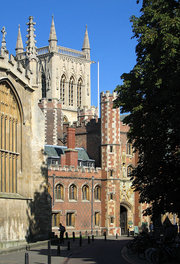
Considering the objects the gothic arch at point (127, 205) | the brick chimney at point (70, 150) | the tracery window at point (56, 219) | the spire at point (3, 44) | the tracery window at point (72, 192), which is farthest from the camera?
the gothic arch at point (127, 205)

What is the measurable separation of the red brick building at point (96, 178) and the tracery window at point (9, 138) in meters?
22.0

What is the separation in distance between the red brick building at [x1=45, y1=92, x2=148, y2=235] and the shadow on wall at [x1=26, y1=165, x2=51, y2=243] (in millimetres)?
18779

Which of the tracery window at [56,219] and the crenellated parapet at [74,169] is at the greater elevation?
the crenellated parapet at [74,169]

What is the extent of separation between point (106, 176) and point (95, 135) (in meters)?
5.27

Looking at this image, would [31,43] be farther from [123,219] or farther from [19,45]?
[19,45]

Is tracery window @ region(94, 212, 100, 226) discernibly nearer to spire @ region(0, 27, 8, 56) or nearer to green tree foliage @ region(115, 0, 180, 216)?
spire @ region(0, 27, 8, 56)

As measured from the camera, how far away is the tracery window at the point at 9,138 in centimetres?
3369

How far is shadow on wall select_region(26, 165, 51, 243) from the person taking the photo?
3652 cm

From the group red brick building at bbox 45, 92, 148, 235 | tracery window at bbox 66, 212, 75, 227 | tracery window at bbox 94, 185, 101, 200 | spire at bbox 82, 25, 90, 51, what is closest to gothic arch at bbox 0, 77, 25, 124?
red brick building at bbox 45, 92, 148, 235

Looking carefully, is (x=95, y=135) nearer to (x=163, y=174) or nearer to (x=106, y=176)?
(x=106, y=176)

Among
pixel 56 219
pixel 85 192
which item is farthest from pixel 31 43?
pixel 85 192

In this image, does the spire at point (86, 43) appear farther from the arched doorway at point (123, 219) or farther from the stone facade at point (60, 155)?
the arched doorway at point (123, 219)

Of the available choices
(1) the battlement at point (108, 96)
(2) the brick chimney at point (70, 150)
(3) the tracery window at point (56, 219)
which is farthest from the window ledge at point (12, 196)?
(1) the battlement at point (108, 96)

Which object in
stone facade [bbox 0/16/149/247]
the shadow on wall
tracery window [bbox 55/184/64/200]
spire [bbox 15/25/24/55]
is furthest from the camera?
spire [bbox 15/25/24/55]
